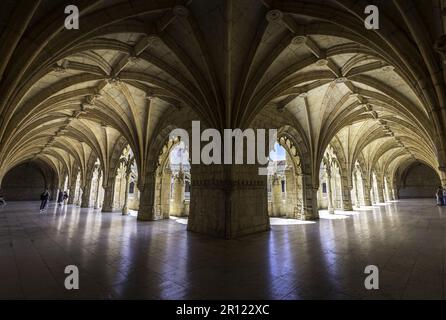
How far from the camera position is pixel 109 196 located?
17.6 m

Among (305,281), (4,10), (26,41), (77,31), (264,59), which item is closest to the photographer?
(305,281)

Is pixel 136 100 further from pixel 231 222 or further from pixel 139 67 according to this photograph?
pixel 231 222

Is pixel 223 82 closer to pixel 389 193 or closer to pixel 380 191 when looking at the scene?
pixel 380 191

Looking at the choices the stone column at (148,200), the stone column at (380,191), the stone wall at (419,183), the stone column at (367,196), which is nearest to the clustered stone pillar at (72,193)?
the stone column at (148,200)

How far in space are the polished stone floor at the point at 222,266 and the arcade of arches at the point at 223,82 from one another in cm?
226

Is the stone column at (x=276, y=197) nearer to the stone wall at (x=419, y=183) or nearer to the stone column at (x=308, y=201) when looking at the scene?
the stone column at (x=308, y=201)

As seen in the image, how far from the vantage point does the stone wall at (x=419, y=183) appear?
36125mm

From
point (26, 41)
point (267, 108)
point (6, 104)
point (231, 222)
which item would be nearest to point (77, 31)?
point (26, 41)

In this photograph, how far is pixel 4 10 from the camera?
445 cm

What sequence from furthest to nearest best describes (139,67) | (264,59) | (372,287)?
1. (139,67)
2. (264,59)
3. (372,287)

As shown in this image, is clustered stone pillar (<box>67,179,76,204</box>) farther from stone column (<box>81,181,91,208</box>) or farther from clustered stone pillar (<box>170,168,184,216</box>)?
clustered stone pillar (<box>170,168,184,216</box>)

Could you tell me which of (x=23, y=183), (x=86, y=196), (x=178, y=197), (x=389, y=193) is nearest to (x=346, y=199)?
(x=178, y=197)

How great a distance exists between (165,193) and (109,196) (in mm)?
6884

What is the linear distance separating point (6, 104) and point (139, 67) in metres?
4.99
